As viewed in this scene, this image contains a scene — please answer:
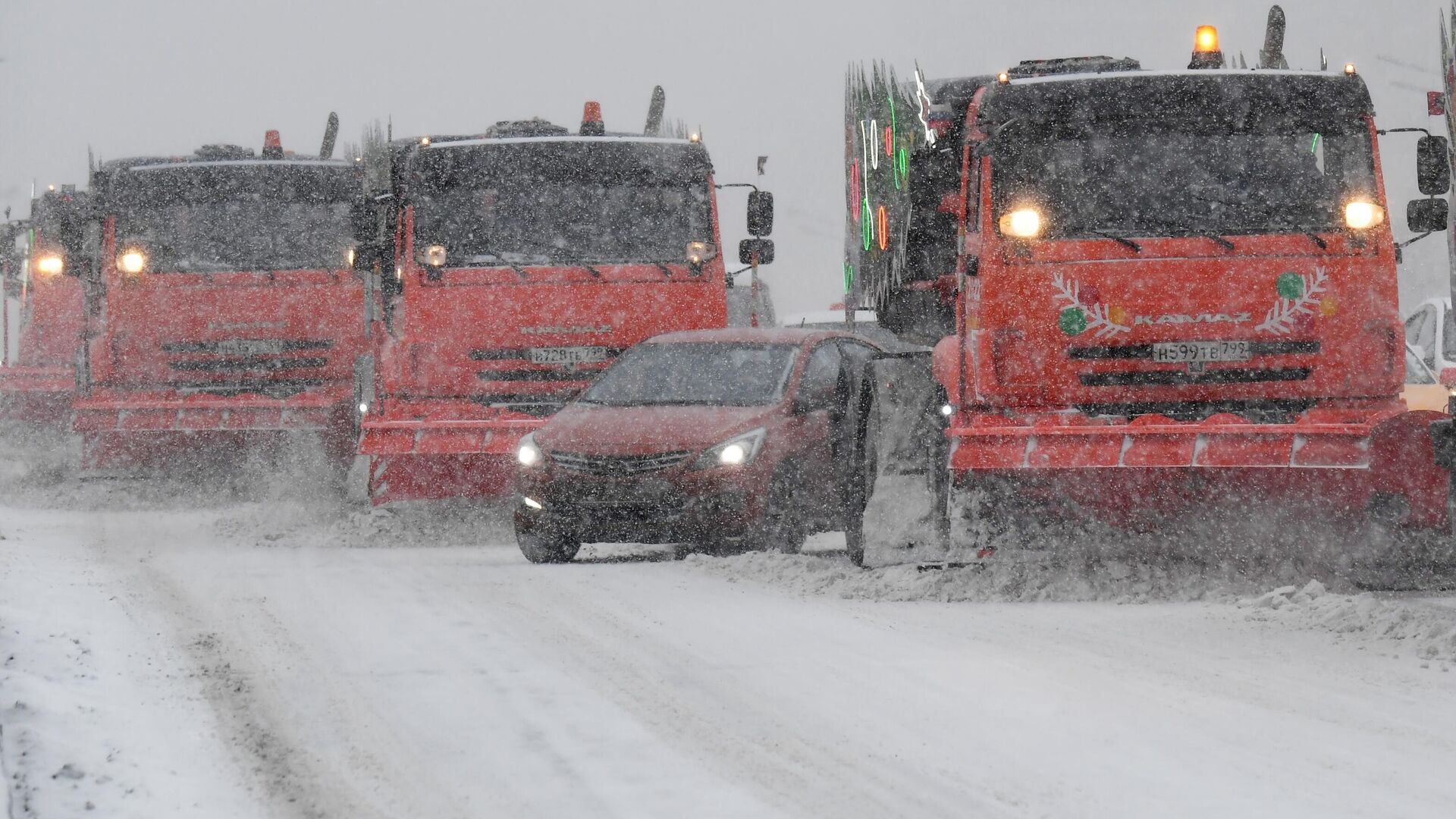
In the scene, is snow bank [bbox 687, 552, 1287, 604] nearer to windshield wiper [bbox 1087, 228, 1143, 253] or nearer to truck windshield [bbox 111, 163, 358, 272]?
windshield wiper [bbox 1087, 228, 1143, 253]

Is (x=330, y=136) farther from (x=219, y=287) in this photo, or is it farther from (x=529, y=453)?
(x=529, y=453)

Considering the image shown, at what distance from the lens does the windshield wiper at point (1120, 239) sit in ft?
36.9

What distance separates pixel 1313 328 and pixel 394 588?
520cm

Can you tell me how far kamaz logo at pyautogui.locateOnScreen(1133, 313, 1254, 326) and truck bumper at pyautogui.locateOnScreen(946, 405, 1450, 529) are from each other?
61 centimetres

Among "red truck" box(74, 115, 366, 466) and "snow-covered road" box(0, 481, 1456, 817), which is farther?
"red truck" box(74, 115, 366, 466)

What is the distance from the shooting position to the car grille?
12.4 m

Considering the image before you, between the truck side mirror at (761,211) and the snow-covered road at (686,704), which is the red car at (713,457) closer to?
the snow-covered road at (686,704)

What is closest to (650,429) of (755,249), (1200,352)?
(1200,352)

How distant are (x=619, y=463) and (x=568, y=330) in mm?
3392

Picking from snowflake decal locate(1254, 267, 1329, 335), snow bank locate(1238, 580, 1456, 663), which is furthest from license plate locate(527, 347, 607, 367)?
snow bank locate(1238, 580, 1456, 663)

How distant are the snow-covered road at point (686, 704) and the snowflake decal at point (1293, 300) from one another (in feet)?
6.07

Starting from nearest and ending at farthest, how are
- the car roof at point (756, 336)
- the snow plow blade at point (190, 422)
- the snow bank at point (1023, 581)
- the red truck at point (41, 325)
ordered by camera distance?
the snow bank at point (1023, 581), the car roof at point (756, 336), the snow plow blade at point (190, 422), the red truck at point (41, 325)

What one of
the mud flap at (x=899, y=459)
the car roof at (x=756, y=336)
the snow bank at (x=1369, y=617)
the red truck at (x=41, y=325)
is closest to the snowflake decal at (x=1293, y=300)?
the snow bank at (x=1369, y=617)

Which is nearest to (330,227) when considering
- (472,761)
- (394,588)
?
(394,588)
